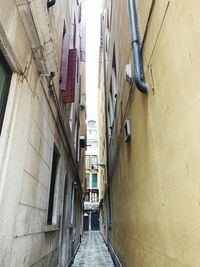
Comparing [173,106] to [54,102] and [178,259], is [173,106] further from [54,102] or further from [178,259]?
[54,102]

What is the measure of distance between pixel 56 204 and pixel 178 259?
11.6 feet

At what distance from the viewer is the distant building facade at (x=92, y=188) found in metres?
28.4

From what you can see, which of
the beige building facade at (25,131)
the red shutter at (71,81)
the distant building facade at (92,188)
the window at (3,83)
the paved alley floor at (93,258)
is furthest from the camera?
the distant building facade at (92,188)

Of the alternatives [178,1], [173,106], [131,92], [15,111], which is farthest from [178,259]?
[131,92]

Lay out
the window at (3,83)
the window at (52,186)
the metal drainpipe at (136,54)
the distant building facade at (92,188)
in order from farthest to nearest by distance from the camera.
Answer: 1. the distant building facade at (92,188)
2. the window at (52,186)
3. the metal drainpipe at (136,54)
4. the window at (3,83)

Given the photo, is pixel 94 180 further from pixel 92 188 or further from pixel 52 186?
pixel 52 186

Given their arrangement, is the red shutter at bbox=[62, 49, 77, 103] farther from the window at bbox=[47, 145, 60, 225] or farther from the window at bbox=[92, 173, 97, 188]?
the window at bbox=[92, 173, 97, 188]

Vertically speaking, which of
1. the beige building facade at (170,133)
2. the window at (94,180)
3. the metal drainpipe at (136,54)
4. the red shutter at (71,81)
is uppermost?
the window at (94,180)

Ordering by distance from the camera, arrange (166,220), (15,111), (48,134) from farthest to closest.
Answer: (48,134), (15,111), (166,220)

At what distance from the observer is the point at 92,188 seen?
1228 inches

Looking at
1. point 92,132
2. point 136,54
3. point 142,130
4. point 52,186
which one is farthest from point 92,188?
point 136,54

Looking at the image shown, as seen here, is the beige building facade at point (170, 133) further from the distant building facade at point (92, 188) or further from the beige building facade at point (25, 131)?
Result: the distant building facade at point (92, 188)

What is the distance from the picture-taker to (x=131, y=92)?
3.57 m

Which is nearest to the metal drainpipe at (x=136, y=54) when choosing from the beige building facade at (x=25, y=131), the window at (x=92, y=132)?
the beige building facade at (x=25, y=131)
